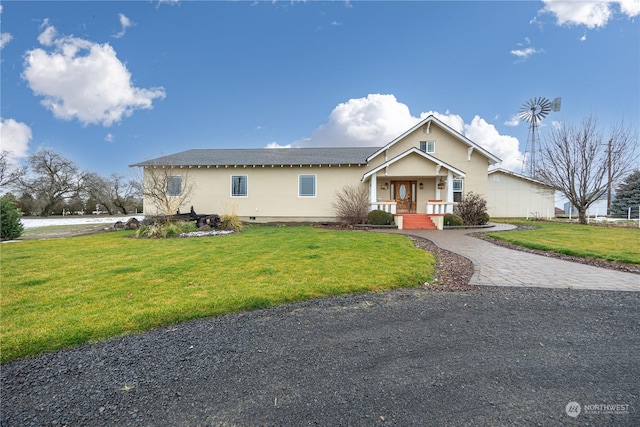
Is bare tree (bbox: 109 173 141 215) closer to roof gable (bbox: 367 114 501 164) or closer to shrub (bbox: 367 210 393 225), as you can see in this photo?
shrub (bbox: 367 210 393 225)

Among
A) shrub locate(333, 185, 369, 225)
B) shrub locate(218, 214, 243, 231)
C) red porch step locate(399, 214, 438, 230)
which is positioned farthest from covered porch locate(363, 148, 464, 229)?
shrub locate(218, 214, 243, 231)

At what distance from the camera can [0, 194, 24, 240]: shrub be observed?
11.1 meters

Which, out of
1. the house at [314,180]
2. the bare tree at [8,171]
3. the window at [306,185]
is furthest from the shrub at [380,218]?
the bare tree at [8,171]

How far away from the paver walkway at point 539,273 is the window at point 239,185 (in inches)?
543

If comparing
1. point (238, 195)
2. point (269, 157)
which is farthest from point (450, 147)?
point (238, 195)

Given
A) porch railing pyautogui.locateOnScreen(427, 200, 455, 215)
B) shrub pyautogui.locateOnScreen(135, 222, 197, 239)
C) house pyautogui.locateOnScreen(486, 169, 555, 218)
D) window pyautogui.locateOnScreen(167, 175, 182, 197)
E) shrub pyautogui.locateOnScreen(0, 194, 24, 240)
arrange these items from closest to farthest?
shrub pyautogui.locateOnScreen(0, 194, 24, 240) → shrub pyautogui.locateOnScreen(135, 222, 197, 239) → porch railing pyautogui.locateOnScreen(427, 200, 455, 215) → window pyautogui.locateOnScreen(167, 175, 182, 197) → house pyautogui.locateOnScreen(486, 169, 555, 218)

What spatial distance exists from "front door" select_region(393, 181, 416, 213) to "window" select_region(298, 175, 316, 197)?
5462mm

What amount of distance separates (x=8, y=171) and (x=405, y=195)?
133 feet

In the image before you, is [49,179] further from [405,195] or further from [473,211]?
[473,211]

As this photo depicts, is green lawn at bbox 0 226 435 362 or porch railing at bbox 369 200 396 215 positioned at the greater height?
porch railing at bbox 369 200 396 215

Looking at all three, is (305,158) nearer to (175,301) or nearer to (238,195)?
(238,195)

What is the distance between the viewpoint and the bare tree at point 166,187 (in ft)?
48.1

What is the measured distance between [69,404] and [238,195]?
53.8ft

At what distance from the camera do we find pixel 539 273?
5703 mm
